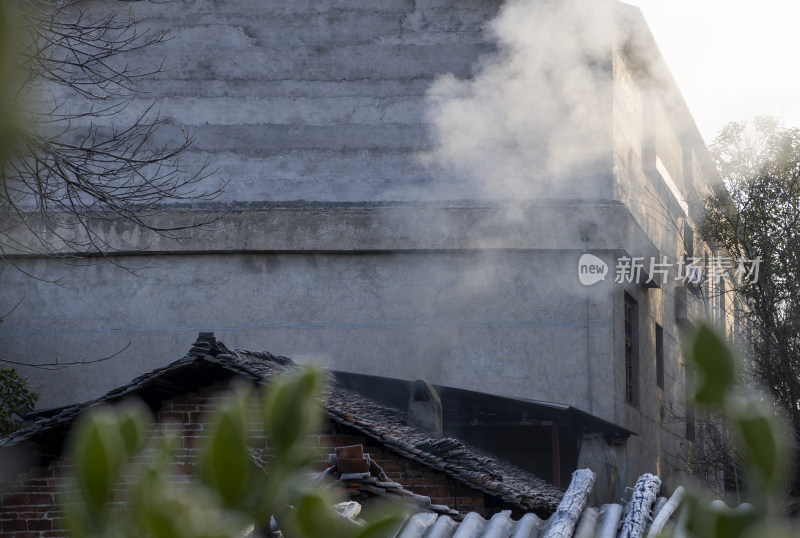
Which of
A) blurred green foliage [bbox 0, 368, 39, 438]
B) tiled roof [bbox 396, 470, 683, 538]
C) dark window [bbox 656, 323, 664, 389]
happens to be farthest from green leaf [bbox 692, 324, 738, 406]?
dark window [bbox 656, 323, 664, 389]

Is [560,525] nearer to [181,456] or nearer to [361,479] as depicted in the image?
→ [361,479]

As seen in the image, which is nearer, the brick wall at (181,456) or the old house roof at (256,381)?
the brick wall at (181,456)

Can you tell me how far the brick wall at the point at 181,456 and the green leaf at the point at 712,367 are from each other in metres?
6.94

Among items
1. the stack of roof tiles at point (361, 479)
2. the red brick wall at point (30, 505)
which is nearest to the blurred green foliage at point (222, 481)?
the stack of roof tiles at point (361, 479)

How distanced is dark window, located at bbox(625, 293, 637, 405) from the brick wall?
23.5ft

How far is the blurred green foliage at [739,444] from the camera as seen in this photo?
533mm

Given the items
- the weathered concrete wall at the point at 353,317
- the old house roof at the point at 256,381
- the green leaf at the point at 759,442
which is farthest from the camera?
the weathered concrete wall at the point at 353,317

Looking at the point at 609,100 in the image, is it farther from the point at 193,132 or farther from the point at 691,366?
the point at 691,366

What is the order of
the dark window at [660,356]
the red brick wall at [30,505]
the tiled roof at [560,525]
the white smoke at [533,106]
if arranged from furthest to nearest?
the dark window at [660,356] < the white smoke at [533,106] < the red brick wall at [30,505] < the tiled roof at [560,525]

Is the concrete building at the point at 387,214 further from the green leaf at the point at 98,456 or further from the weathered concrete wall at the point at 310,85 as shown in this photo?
the green leaf at the point at 98,456

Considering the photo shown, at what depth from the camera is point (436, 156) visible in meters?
14.1

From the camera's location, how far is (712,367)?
1.82 ft

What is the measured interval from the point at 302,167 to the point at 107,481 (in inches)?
542

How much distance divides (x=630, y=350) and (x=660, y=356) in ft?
8.41
